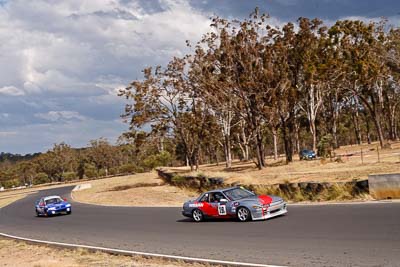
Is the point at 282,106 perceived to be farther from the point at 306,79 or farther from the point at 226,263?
the point at 226,263

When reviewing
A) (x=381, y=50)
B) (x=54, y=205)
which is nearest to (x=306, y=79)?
(x=381, y=50)

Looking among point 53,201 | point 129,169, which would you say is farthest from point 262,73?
point 129,169

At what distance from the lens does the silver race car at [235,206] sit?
17.4m

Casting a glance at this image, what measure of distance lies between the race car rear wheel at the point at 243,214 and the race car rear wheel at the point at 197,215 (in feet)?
7.47

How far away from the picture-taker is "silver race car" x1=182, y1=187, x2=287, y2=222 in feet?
57.0

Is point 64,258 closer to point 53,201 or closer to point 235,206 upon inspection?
point 235,206

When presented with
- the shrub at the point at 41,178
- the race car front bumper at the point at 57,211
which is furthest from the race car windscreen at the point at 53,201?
the shrub at the point at 41,178

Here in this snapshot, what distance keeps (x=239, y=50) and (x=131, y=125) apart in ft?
41.3

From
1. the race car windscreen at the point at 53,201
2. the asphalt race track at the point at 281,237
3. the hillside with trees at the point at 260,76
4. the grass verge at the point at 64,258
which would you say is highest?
the hillside with trees at the point at 260,76

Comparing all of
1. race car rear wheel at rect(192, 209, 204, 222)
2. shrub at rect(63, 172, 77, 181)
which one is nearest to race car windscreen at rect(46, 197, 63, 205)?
race car rear wheel at rect(192, 209, 204, 222)

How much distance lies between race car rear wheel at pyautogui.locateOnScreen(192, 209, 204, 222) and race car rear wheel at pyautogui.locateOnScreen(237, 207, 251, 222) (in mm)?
2278

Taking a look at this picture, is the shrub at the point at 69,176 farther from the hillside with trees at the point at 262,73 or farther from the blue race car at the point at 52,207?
the blue race car at the point at 52,207

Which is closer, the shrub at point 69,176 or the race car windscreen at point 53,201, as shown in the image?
the race car windscreen at point 53,201

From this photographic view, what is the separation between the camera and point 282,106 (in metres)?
50.1
